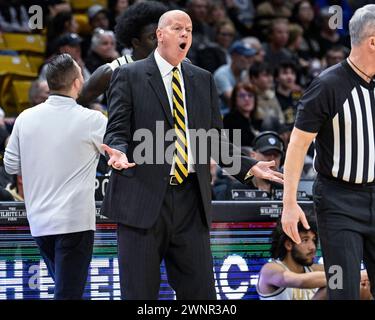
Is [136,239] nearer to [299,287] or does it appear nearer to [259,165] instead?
[259,165]

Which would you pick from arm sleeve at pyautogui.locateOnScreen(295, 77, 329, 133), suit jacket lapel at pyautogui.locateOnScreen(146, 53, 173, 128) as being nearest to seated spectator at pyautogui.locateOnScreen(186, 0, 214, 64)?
suit jacket lapel at pyautogui.locateOnScreen(146, 53, 173, 128)

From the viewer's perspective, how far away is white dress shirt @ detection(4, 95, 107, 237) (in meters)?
5.44

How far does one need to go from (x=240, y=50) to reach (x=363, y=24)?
7.25 meters

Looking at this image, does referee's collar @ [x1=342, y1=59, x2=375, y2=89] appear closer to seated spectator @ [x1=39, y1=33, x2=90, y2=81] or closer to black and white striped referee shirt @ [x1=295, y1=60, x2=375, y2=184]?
black and white striped referee shirt @ [x1=295, y1=60, x2=375, y2=184]

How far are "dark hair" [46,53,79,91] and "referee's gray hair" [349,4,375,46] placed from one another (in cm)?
166

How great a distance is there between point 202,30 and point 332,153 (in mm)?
8346

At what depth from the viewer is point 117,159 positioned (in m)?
4.67

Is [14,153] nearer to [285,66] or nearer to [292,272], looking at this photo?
[292,272]

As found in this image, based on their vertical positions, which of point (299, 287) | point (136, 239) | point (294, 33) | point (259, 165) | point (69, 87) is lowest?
point (299, 287)

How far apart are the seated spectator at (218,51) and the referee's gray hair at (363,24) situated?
23.3 ft

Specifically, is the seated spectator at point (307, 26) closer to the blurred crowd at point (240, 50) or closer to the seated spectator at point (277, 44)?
the blurred crowd at point (240, 50)

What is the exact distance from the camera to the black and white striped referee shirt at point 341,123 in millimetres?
4789

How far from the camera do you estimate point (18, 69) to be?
11.1 metres

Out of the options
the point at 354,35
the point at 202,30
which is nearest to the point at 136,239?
the point at 354,35
